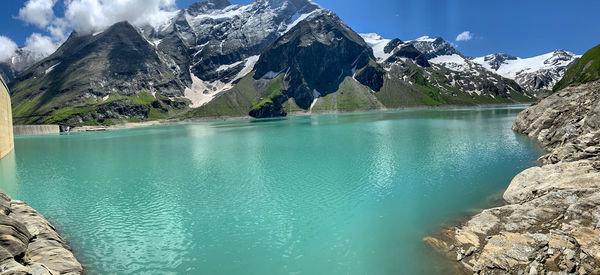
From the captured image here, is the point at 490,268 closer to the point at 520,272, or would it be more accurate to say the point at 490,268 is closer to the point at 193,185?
the point at 520,272

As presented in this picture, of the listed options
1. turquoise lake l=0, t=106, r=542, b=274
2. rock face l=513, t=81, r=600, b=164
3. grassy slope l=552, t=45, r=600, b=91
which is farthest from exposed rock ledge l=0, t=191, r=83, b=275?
grassy slope l=552, t=45, r=600, b=91

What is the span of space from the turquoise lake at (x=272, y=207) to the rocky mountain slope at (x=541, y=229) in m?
2.11

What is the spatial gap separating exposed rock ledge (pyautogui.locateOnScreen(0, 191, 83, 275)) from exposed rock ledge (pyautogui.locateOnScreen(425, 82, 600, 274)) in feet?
79.9

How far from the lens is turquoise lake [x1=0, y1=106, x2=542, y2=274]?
20578 mm

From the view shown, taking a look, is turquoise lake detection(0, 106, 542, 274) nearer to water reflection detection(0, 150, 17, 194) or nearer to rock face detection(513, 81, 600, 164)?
water reflection detection(0, 150, 17, 194)

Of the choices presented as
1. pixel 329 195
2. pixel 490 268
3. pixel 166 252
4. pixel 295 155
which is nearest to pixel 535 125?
pixel 295 155

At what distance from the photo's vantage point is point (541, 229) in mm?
17984

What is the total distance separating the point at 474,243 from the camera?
19328 mm

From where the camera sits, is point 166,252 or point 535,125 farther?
point 535,125

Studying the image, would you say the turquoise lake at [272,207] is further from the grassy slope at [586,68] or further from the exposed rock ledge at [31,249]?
the grassy slope at [586,68]

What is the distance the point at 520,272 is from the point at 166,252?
22.7m

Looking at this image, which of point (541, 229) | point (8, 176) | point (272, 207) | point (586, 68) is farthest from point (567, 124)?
point (586, 68)

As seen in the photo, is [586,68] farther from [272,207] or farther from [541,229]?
[272,207]

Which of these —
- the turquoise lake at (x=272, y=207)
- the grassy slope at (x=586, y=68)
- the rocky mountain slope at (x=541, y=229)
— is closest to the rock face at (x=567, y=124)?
the rocky mountain slope at (x=541, y=229)
